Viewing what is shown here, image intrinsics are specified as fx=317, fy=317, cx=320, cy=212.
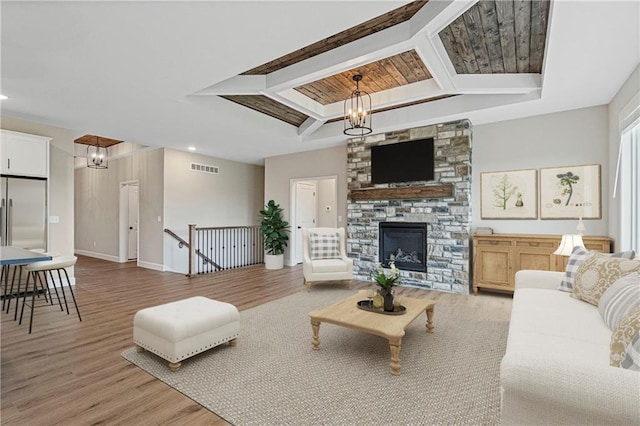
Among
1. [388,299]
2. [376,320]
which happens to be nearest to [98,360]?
[376,320]

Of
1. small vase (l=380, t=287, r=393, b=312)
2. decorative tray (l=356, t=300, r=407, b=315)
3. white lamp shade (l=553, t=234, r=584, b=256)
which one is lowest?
decorative tray (l=356, t=300, r=407, b=315)

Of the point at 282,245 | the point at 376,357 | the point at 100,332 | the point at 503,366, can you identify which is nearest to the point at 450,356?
the point at 376,357

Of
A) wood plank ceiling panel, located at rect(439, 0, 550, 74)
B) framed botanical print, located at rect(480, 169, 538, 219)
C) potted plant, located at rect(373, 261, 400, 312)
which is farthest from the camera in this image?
framed botanical print, located at rect(480, 169, 538, 219)

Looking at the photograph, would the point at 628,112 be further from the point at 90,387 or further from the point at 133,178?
the point at 133,178

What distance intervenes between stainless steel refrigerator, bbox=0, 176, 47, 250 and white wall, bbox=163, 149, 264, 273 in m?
2.27

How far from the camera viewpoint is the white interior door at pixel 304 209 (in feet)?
24.8

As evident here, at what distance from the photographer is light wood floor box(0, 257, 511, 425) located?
74.6 inches

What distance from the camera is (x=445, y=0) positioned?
2410 mm

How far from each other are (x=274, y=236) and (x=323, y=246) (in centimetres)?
202

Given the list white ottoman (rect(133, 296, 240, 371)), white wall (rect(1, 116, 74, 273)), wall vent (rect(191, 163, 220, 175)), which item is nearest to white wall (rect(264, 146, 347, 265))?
wall vent (rect(191, 163, 220, 175))

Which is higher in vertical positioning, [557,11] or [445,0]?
[445,0]

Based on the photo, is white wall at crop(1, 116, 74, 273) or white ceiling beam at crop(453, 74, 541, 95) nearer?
white ceiling beam at crop(453, 74, 541, 95)

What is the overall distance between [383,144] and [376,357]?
3949 millimetres

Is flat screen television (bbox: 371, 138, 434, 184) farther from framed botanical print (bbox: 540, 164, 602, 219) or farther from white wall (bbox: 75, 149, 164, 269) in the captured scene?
white wall (bbox: 75, 149, 164, 269)
